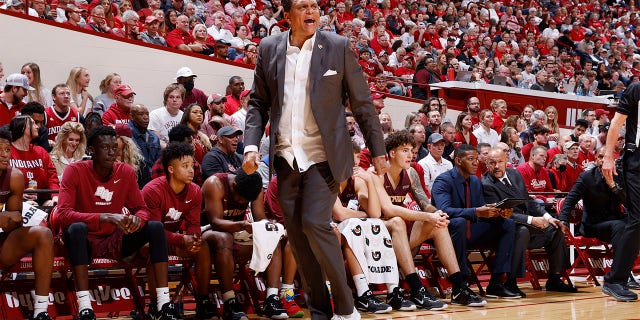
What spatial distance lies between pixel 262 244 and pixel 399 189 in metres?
1.80

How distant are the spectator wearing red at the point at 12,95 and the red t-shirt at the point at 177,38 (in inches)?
159

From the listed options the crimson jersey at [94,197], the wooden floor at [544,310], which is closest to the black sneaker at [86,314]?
the crimson jersey at [94,197]

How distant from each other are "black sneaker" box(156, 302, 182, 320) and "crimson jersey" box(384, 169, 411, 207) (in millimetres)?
2489

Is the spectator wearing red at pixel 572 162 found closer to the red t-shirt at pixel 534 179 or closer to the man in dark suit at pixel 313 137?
the red t-shirt at pixel 534 179

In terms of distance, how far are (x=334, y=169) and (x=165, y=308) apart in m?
2.12

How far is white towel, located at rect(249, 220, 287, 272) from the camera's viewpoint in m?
6.44

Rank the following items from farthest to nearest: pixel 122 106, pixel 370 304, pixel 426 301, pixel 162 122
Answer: pixel 162 122 → pixel 122 106 → pixel 426 301 → pixel 370 304

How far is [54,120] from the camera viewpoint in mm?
8859

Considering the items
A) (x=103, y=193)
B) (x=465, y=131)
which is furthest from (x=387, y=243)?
(x=465, y=131)

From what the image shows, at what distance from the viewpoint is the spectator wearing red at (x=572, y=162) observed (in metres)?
11.2

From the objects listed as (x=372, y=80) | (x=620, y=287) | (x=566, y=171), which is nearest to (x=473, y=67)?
(x=372, y=80)

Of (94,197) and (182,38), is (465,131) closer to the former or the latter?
(182,38)

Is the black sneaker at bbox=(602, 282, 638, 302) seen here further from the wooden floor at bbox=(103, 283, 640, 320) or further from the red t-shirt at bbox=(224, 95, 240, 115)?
the red t-shirt at bbox=(224, 95, 240, 115)

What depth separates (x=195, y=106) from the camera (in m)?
9.12
